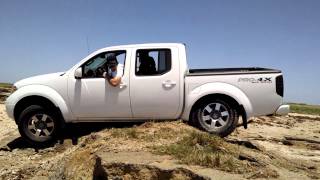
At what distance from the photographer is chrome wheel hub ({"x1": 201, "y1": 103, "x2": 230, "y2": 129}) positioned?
28.9ft

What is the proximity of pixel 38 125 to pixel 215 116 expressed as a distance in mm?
3558

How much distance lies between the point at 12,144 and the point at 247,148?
5.07 meters

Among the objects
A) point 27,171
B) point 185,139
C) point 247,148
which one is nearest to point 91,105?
point 27,171

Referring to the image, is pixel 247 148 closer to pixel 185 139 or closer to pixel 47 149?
pixel 185 139

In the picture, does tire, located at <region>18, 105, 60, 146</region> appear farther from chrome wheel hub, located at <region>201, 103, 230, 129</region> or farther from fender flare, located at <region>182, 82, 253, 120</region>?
chrome wheel hub, located at <region>201, 103, 230, 129</region>

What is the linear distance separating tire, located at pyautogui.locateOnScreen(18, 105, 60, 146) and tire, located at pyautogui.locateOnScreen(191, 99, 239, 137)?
283 centimetres

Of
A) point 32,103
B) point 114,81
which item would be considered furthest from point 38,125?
point 114,81

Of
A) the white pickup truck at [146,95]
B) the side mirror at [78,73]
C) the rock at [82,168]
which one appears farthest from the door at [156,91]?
the rock at [82,168]

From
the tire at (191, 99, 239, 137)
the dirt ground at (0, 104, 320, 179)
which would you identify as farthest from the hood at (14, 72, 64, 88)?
the tire at (191, 99, 239, 137)

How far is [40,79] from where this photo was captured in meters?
9.33

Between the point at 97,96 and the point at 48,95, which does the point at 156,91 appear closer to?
the point at 97,96

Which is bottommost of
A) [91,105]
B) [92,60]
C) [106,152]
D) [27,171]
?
[27,171]

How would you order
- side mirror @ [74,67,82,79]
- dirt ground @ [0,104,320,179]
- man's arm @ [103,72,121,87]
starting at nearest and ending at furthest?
dirt ground @ [0,104,320,179], man's arm @ [103,72,121,87], side mirror @ [74,67,82,79]

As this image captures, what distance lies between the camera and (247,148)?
330 inches
